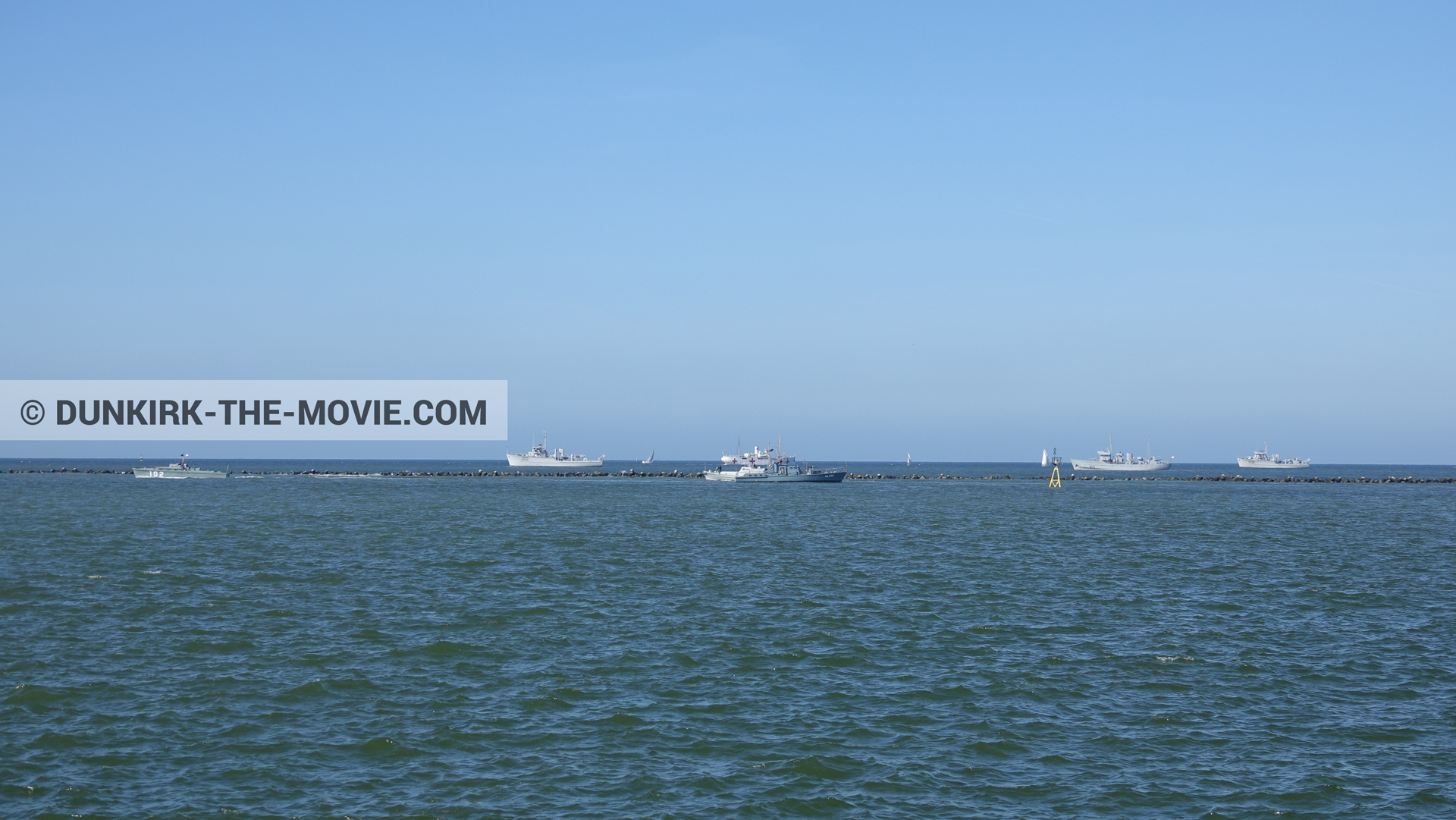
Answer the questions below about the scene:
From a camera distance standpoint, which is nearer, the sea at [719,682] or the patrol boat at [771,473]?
the sea at [719,682]

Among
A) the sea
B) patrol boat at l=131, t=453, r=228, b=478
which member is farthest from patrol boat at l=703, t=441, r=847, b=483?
the sea

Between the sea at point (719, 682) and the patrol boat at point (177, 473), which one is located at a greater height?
the patrol boat at point (177, 473)

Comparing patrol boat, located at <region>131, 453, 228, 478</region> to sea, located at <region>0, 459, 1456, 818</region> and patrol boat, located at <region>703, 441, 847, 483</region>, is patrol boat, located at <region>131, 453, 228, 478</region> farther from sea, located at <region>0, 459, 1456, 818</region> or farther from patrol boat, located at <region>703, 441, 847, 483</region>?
sea, located at <region>0, 459, 1456, 818</region>

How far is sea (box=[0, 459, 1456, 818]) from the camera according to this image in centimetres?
1942

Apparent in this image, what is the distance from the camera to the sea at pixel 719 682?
63.7 feet

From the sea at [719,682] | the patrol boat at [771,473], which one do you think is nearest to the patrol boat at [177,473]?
the patrol boat at [771,473]

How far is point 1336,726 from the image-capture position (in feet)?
77.6

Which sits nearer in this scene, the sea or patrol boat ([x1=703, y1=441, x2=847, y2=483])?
the sea

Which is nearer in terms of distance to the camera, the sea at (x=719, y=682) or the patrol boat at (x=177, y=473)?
the sea at (x=719, y=682)

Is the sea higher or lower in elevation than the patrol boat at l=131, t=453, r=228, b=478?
lower

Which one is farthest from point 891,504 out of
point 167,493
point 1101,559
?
point 167,493

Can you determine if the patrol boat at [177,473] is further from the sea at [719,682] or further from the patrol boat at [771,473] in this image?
the sea at [719,682]

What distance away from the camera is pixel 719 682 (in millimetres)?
27422

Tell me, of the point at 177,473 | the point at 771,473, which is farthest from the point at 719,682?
the point at 177,473
